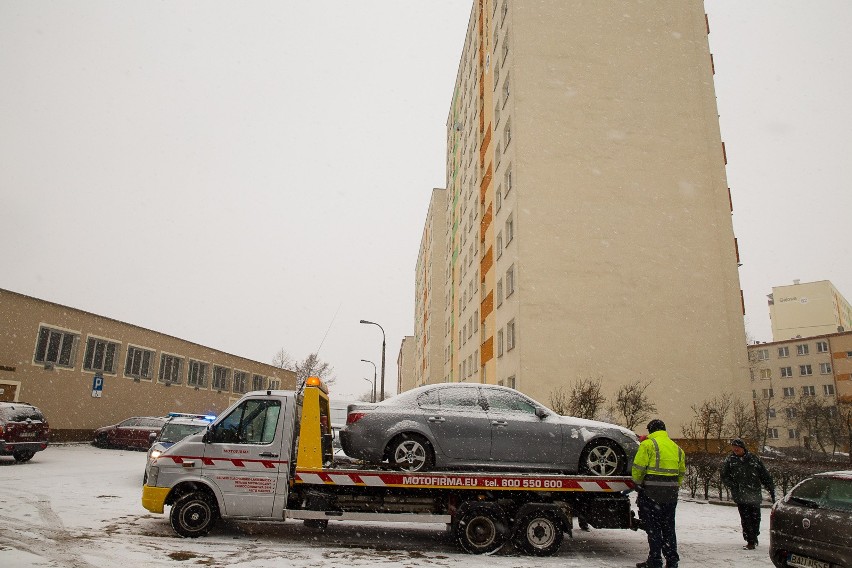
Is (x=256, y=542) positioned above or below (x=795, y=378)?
below

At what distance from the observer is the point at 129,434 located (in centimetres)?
2577

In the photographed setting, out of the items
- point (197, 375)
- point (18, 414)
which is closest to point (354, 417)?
point (18, 414)

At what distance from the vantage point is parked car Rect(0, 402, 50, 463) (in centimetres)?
1639

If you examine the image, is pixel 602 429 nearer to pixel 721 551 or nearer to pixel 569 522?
pixel 569 522

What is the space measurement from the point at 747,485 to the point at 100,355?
95.8 feet

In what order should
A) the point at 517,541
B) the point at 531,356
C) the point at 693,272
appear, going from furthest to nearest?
the point at 693,272 < the point at 531,356 < the point at 517,541

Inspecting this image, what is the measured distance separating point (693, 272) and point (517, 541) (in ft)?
72.2

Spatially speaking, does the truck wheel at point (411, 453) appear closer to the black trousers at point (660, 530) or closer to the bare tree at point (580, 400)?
the black trousers at point (660, 530)

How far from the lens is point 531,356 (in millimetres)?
24922

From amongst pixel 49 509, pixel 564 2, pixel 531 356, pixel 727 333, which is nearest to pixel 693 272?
pixel 727 333

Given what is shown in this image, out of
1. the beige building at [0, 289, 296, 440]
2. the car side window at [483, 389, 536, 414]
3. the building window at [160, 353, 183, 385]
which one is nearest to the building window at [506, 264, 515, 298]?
the car side window at [483, 389, 536, 414]

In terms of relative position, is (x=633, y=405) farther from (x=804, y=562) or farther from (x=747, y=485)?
(x=804, y=562)

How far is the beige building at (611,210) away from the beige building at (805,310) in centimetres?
8507

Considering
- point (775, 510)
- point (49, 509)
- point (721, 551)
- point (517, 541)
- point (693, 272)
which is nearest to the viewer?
point (775, 510)
